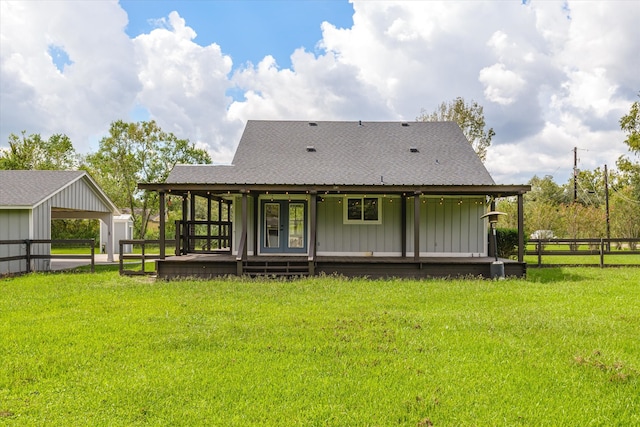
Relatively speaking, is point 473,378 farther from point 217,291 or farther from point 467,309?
point 217,291

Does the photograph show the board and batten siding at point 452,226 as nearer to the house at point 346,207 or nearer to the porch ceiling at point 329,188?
the house at point 346,207

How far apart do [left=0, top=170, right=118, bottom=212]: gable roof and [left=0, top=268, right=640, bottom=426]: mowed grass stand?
5646 mm

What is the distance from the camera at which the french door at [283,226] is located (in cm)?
1333

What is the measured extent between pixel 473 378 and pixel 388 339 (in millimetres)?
1401

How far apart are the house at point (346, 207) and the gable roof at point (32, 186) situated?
4378 millimetres

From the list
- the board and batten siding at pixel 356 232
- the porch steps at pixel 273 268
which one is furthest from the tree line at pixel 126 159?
the porch steps at pixel 273 268

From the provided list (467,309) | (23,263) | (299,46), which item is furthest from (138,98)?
(467,309)

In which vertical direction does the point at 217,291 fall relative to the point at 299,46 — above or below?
below

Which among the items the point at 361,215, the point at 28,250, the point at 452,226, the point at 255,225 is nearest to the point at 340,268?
the point at 361,215

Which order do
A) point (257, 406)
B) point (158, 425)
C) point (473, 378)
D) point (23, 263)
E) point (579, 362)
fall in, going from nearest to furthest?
point (158, 425) → point (257, 406) → point (473, 378) → point (579, 362) → point (23, 263)

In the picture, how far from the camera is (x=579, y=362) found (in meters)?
4.49

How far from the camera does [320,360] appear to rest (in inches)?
180

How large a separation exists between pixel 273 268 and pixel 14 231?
8.20 metres

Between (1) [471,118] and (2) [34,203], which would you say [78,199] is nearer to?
(2) [34,203]
